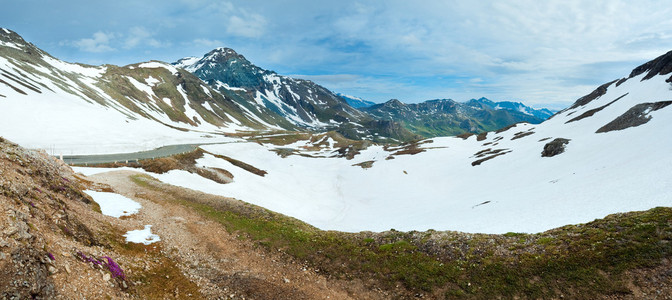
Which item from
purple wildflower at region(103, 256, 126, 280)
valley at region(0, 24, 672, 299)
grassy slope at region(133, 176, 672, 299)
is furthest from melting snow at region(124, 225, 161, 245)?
grassy slope at region(133, 176, 672, 299)

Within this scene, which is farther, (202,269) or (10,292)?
(202,269)

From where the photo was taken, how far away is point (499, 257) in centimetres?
1627

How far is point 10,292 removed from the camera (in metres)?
8.23

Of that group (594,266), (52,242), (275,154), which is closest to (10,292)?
(52,242)

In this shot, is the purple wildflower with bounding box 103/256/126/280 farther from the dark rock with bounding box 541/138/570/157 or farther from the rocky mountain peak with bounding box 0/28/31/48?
the rocky mountain peak with bounding box 0/28/31/48

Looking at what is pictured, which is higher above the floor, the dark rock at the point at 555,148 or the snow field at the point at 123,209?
the dark rock at the point at 555,148

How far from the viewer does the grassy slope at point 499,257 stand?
13195 millimetres

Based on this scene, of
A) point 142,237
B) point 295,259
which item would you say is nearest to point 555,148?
point 295,259

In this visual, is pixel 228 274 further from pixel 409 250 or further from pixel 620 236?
pixel 620 236

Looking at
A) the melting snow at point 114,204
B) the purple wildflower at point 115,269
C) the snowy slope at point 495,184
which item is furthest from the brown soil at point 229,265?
the snowy slope at point 495,184

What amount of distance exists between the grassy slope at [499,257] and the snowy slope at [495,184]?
9.24 meters

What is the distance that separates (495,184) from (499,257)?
40.0 meters

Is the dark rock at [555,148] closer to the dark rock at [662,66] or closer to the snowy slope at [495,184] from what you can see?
the snowy slope at [495,184]

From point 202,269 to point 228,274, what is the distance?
5.95 ft
